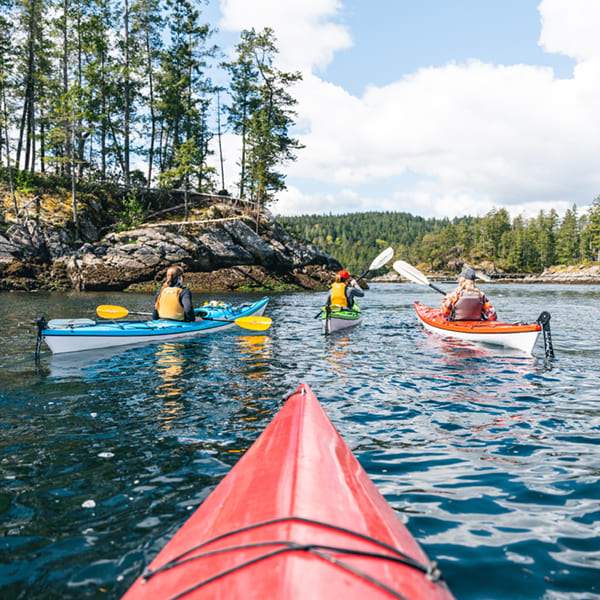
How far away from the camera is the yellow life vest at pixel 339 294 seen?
11836 millimetres

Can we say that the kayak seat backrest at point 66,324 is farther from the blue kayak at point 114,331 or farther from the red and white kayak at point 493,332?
the red and white kayak at point 493,332

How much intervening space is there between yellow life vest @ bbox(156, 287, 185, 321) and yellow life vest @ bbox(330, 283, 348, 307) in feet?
14.6

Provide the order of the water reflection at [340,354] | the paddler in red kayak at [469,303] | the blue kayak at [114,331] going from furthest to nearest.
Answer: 1. the paddler in red kayak at [469,303]
2. the blue kayak at [114,331]
3. the water reflection at [340,354]

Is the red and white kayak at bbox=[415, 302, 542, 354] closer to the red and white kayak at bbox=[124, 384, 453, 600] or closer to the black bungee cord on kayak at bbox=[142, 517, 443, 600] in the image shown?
the red and white kayak at bbox=[124, 384, 453, 600]

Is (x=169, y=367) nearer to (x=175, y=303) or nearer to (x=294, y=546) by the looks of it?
(x=175, y=303)

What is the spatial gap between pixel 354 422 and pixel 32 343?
25.8 feet

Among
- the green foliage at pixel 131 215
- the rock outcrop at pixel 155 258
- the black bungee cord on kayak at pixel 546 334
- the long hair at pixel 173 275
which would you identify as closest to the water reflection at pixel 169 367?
the long hair at pixel 173 275

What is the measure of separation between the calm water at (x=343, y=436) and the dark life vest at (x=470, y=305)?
1.57 metres

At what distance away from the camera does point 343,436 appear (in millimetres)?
4258

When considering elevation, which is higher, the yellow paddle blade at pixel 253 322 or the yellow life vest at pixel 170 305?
the yellow life vest at pixel 170 305

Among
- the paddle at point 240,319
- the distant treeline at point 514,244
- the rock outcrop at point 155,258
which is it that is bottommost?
the paddle at point 240,319

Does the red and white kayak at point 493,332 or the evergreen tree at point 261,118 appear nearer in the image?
the red and white kayak at point 493,332

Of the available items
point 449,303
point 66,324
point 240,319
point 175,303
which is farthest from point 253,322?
point 449,303

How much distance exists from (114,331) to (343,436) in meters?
5.94
